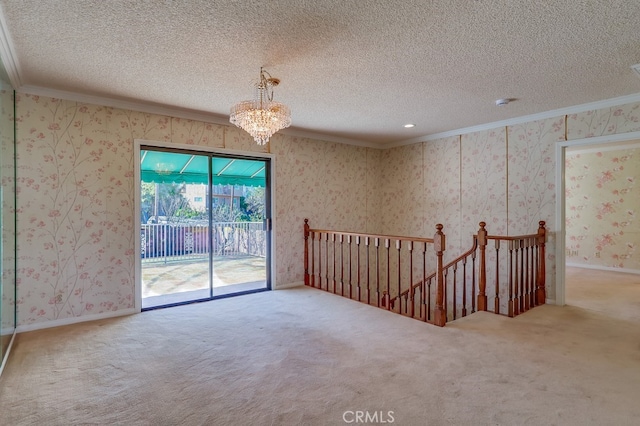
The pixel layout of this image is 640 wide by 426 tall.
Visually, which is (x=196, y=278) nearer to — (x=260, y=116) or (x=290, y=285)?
(x=290, y=285)

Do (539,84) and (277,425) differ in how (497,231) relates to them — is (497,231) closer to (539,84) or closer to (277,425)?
(539,84)

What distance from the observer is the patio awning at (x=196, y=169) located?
13.5 feet

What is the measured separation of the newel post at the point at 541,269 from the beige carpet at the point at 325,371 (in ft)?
1.47

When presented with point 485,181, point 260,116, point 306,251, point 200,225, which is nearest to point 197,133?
point 200,225

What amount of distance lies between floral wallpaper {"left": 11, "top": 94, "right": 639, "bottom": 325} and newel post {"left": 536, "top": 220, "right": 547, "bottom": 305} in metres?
0.10

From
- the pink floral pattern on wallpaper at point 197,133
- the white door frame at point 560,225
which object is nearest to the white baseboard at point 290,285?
the pink floral pattern on wallpaper at point 197,133

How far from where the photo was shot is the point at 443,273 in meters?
4.46

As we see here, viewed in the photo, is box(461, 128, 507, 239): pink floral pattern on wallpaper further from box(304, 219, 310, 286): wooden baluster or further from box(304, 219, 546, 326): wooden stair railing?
box(304, 219, 310, 286): wooden baluster

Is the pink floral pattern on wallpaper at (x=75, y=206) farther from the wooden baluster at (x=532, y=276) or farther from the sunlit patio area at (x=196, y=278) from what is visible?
the wooden baluster at (x=532, y=276)

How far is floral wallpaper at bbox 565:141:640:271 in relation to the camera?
244 inches

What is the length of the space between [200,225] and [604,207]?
752 cm

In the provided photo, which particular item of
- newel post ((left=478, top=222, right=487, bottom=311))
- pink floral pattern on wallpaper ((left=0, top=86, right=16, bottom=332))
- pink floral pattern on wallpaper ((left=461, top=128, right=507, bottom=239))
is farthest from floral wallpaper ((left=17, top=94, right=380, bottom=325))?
pink floral pattern on wallpaper ((left=461, top=128, right=507, bottom=239))

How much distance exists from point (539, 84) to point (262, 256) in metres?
4.06

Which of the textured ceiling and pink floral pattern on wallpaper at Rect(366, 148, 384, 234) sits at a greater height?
the textured ceiling
